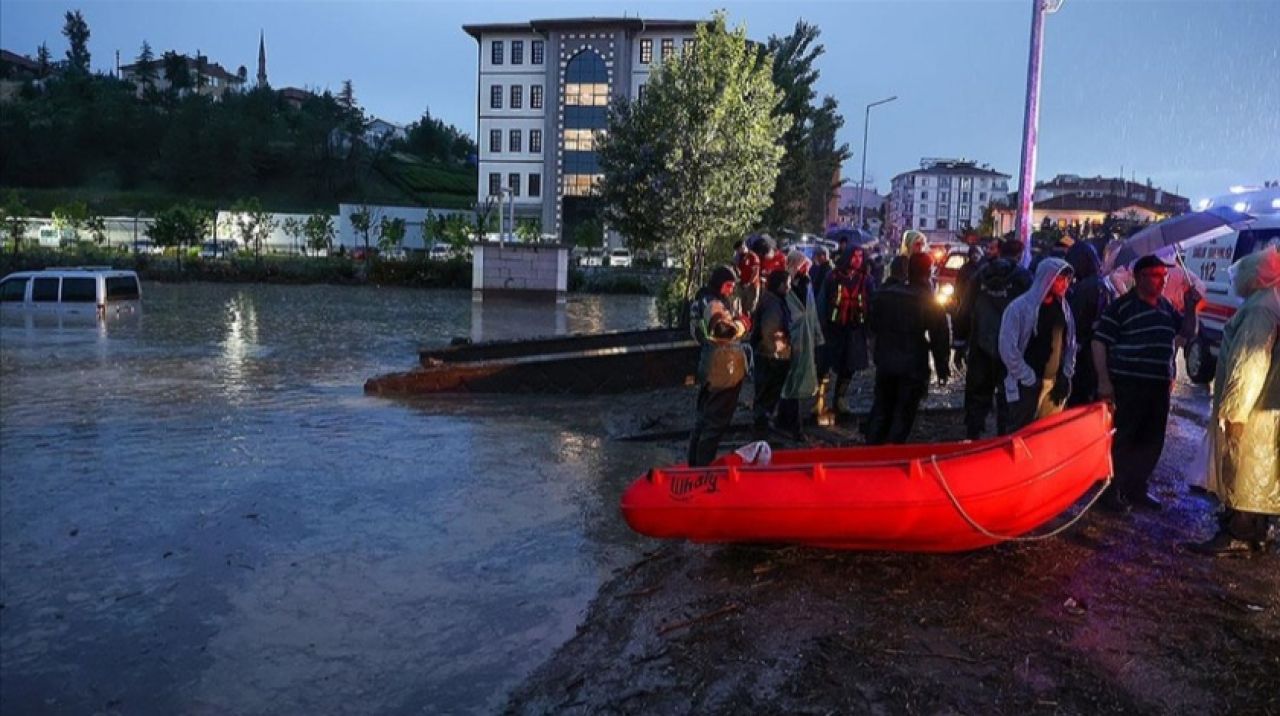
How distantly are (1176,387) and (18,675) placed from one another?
41.7 feet

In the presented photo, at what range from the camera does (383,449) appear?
10633mm

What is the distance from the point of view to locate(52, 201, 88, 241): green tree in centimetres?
4800

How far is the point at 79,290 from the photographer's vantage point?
2348 centimetres

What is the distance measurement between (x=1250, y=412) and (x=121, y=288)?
25459mm

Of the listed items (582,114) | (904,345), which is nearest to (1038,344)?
(904,345)

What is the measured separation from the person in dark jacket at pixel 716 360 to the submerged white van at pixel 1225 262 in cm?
799

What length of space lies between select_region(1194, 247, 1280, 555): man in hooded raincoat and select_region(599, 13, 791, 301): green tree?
1348cm

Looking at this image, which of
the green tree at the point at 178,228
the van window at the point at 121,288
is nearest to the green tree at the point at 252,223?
the green tree at the point at 178,228

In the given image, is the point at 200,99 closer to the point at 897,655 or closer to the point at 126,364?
the point at 126,364

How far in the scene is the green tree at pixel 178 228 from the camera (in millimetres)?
45000

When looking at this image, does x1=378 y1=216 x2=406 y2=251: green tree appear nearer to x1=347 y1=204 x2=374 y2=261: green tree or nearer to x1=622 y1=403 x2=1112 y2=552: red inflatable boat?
x1=347 y1=204 x2=374 y2=261: green tree

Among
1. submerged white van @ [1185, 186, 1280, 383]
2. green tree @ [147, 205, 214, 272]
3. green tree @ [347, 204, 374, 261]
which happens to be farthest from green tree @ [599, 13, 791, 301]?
green tree @ [347, 204, 374, 261]

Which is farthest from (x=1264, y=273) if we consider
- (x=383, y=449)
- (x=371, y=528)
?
(x=383, y=449)

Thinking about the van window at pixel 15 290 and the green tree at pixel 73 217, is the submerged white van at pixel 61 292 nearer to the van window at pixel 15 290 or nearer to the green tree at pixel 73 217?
the van window at pixel 15 290
